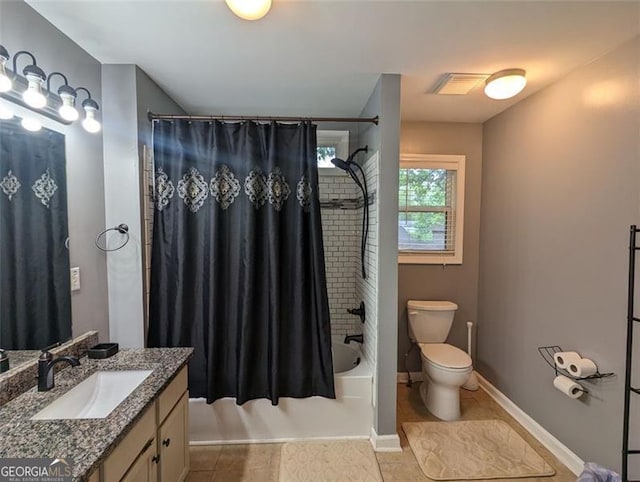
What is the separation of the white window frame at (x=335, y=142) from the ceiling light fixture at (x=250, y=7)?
5.12 feet

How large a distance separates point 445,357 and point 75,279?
2.56 meters

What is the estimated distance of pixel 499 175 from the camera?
263cm

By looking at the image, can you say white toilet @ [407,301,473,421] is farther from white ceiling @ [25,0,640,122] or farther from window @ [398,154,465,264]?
white ceiling @ [25,0,640,122]

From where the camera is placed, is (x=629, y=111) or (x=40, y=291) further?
(x=629, y=111)

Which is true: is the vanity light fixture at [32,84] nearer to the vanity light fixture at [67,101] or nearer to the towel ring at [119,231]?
the vanity light fixture at [67,101]

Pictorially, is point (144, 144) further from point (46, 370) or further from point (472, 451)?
point (472, 451)

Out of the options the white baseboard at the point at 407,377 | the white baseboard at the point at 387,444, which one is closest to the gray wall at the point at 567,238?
the white baseboard at the point at 407,377

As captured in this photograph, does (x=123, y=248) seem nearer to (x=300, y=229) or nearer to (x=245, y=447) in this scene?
(x=300, y=229)

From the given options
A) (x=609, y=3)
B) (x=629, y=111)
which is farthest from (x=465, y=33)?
(x=629, y=111)

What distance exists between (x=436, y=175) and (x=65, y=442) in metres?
3.02

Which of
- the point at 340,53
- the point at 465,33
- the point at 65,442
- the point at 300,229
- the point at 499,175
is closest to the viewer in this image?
the point at 65,442

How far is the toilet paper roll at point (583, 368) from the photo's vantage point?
1.72 m

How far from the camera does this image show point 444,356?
2.44 metres

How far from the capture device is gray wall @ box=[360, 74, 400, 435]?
2006 millimetres
